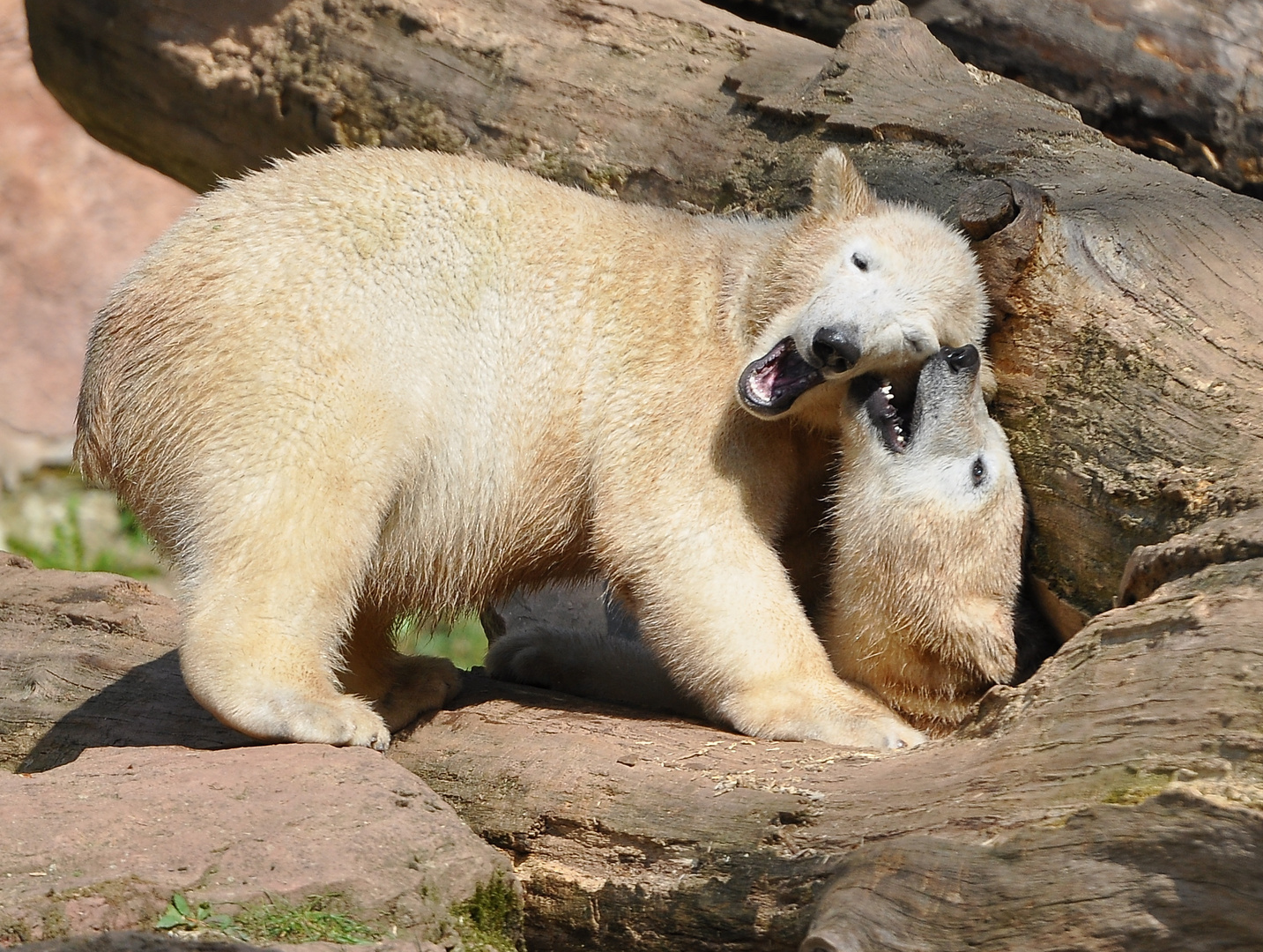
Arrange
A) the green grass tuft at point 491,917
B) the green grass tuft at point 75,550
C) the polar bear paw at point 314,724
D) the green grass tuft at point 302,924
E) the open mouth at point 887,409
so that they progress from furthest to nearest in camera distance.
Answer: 1. the green grass tuft at point 75,550
2. the open mouth at point 887,409
3. the polar bear paw at point 314,724
4. the green grass tuft at point 491,917
5. the green grass tuft at point 302,924

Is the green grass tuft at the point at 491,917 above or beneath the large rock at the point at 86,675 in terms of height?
above

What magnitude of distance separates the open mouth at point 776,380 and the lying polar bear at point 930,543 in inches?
8.0

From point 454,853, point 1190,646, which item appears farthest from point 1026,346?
point 454,853

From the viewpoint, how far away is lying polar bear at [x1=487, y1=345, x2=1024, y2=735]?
4090 mm

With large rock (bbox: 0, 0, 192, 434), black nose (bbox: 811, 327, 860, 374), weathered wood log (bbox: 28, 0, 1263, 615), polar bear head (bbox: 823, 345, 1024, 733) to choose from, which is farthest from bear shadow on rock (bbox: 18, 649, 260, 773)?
large rock (bbox: 0, 0, 192, 434)

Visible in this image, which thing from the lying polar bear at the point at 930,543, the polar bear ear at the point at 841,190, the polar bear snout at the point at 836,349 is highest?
the polar bear ear at the point at 841,190

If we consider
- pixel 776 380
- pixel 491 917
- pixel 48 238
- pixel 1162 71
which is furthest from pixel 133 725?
pixel 48 238

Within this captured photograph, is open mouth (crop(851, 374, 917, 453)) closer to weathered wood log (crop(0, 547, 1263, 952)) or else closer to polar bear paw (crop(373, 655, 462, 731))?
weathered wood log (crop(0, 547, 1263, 952))

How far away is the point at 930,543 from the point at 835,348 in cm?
71

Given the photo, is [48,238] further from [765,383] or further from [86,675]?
[765,383]

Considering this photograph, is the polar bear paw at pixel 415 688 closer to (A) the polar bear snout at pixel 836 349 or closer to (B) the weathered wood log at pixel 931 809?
(B) the weathered wood log at pixel 931 809

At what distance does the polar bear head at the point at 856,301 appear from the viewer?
13.2ft

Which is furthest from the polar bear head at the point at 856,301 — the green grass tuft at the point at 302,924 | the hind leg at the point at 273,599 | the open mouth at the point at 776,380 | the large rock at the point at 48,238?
the large rock at the point at 48,238

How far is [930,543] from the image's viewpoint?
4.13 meters
